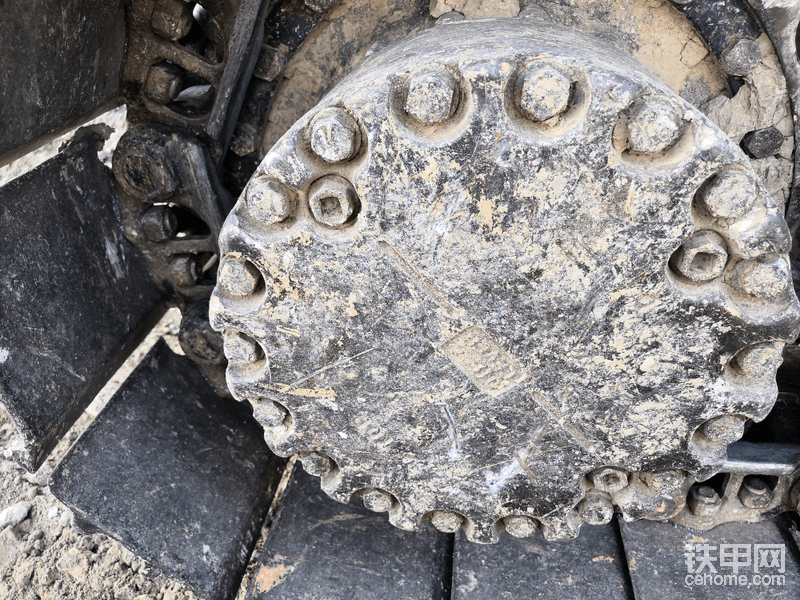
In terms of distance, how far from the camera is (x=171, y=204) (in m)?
1.50

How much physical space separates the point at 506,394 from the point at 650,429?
0.85 ft

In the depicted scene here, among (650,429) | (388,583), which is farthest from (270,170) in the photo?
(388,583)

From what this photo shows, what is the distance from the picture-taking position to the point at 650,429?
1114 mm

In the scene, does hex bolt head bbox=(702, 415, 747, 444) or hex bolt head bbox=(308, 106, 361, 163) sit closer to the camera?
hex bolt head bbox=(308, 106, 361, 163)

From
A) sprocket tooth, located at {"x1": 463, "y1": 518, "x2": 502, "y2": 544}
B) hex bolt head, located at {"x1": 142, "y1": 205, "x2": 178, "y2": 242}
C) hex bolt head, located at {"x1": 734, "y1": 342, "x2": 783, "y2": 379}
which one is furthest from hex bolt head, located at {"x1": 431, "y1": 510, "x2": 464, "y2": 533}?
hex bolt head, located at {"x1": 142, "y1": 205, "x2": 178, "y2": 242}

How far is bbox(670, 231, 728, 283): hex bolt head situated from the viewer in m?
0.92

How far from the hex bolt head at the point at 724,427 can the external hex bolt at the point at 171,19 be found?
1246 millimetres

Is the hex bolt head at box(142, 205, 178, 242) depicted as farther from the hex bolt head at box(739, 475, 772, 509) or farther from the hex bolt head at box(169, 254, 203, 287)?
the hex bolt head at box(739, 475, 772, 509)

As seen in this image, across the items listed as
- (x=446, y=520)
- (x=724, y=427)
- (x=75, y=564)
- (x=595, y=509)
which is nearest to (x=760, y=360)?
(x=724, y=427)

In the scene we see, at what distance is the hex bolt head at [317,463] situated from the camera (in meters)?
1.26

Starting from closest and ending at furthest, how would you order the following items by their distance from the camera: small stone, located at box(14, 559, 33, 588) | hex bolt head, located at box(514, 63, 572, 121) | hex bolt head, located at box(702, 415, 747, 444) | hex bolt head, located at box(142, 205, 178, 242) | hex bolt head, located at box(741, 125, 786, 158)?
hex bolt head, located at box(514, 63, 572, 121)
hex bolt head, located at box(702, 415, 747, 444)
hex bolt head, located at box(741, 125, 786, 158)
hex bolt head, located at box(142, 205, 178, 242)
small stone, located at box(14, 559, 33, 588)

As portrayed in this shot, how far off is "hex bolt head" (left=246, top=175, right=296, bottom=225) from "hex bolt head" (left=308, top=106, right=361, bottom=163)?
86 mm

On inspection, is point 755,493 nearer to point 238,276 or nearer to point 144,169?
point 238,276

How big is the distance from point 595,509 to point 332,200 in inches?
31.4
